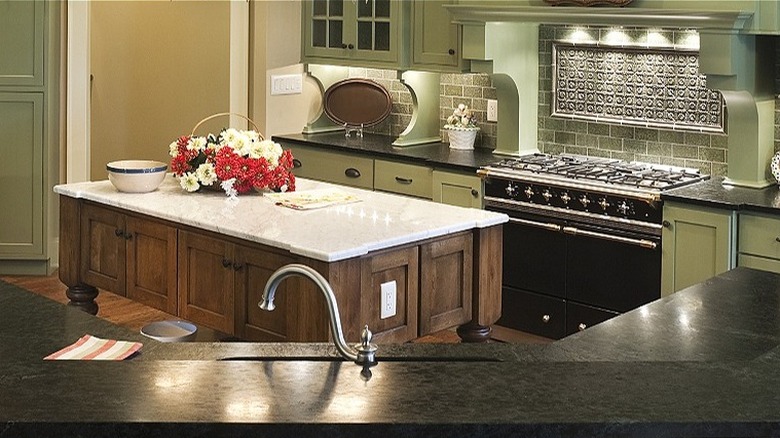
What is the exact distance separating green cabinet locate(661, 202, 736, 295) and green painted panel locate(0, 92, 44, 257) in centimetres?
395

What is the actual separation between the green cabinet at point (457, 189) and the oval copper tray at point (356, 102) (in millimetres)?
1110

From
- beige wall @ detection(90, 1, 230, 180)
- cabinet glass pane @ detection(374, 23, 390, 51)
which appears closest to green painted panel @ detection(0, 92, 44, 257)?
beige wall @ detection(90, 1, 230, 180)

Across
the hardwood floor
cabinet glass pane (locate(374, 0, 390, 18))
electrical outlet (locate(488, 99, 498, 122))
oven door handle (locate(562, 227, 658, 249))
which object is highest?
cabinet glass pane (locate(374, 0, 390, 18))

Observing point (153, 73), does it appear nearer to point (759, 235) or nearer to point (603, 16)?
point (603, 16)

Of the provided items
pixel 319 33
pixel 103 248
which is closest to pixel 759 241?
pixel 103 248

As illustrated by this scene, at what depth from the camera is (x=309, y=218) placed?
4.54m

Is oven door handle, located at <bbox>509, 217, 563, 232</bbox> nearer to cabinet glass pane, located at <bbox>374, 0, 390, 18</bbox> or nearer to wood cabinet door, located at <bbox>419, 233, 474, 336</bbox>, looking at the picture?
wood cabinet door, located at <bbox>419, 233, 474, 336</bbox>

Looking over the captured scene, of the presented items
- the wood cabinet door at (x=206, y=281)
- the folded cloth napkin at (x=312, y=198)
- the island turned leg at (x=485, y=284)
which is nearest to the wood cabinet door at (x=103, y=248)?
the wood cabinet door at (x=206, y=281)

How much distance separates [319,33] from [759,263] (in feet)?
10.6

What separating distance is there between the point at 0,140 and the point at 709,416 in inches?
239

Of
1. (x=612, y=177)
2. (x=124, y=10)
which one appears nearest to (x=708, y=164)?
(x=612, y=177)

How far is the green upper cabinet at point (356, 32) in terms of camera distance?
6652 millimetres

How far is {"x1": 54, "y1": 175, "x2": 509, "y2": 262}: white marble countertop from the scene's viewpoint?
13.5ft

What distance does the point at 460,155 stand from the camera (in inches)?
253
